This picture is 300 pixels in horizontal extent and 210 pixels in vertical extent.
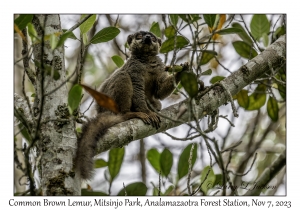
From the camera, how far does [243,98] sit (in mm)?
7027

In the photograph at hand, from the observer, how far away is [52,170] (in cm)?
408

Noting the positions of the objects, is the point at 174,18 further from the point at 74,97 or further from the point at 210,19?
the point at 74,97

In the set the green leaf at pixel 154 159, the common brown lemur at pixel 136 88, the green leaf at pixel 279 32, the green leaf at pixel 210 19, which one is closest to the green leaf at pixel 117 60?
the common brown lemur at pixel 136 88

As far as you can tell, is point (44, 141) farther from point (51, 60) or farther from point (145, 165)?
point (145, 165)

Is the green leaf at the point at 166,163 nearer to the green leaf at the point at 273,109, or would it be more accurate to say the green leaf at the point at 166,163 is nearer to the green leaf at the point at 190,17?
the green leaf at the point at 190,17

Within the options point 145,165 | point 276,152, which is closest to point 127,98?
point 145,165

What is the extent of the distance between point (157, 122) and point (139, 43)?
8.02 feet

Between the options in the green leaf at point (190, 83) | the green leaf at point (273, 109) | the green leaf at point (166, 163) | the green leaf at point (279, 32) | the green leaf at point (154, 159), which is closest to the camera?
the green leaf at point (190, 83)

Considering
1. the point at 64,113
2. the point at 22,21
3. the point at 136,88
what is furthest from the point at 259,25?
the point at 22,21

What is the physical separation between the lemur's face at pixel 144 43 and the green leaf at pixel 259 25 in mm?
1737

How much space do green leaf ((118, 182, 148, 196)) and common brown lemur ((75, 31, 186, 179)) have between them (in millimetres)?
848

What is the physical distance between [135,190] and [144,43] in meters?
3.06

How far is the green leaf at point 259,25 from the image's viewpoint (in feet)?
21.5
